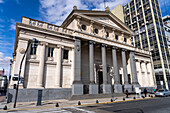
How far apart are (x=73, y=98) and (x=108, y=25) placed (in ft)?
57.6

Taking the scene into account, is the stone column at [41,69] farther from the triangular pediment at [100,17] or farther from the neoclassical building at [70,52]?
the triangular pediment at [100,17]

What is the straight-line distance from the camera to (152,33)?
41.9 m

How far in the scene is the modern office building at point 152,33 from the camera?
39.4 metres

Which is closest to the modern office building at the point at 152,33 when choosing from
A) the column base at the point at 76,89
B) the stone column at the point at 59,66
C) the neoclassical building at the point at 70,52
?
the neoclassical building at the point at 70,52

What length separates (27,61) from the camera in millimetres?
17156

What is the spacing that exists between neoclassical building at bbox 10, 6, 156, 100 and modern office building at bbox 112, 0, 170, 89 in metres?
18.3

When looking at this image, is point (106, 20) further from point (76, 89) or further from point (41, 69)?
point (41, 69)

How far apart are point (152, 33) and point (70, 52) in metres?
35.2

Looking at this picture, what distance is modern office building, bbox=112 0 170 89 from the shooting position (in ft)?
129

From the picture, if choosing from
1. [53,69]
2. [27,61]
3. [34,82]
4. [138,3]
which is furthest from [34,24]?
[138,3]

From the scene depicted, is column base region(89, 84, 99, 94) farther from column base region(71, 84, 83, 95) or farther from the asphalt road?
the asphalt road

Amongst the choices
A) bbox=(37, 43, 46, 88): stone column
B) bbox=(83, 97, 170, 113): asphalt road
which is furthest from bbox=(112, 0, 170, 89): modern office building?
bbox=(37, 43, 46, 88): stone column

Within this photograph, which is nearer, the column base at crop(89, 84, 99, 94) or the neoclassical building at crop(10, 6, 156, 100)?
the neoclassical building at crop(10, 6, 156, 100)

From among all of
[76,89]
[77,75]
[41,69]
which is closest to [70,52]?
[77,75]
